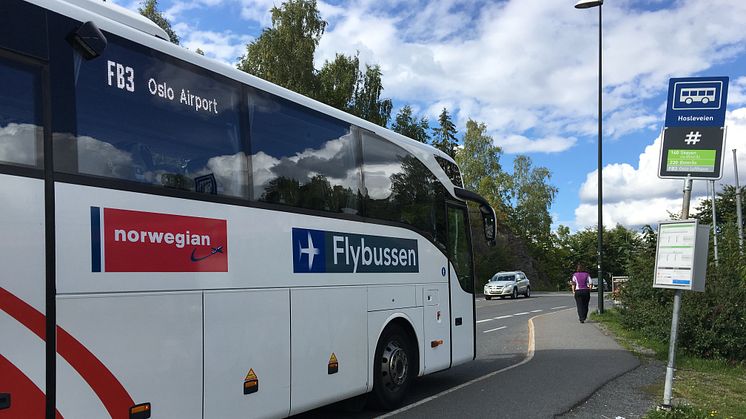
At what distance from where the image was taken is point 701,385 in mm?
8742

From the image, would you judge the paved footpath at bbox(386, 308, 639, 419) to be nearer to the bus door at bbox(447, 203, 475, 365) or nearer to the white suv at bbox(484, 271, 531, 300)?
the bus door at bbox(447, 203, 475, 365)

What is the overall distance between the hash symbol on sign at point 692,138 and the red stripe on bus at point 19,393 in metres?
7.18

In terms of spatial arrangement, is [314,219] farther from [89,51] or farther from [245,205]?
[89,51]

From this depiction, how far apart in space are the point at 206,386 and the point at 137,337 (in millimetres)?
790

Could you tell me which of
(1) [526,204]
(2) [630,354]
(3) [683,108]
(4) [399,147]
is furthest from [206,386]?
(1) [526,204]

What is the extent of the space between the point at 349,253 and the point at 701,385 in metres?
5.79

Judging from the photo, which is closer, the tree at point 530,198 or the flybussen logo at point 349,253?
the flybussen logo at point 349,253

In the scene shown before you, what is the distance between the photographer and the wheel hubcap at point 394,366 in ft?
24.1

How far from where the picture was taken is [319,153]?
656 cm

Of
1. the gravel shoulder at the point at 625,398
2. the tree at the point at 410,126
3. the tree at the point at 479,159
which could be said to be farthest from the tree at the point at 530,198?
the gravel shoulder at the point at 625,398

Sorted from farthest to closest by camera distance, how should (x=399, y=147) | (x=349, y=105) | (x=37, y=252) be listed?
(x=349, y=105)
(x=399, y=147)
(x=37, y=252)

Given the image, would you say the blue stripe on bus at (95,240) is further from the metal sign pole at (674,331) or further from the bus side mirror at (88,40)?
the metal sign pole at (674,331)

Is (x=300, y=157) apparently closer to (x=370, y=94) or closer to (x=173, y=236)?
(x=173, y=236)

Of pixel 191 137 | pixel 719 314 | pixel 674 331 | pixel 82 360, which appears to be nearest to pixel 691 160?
pixel 674 331
